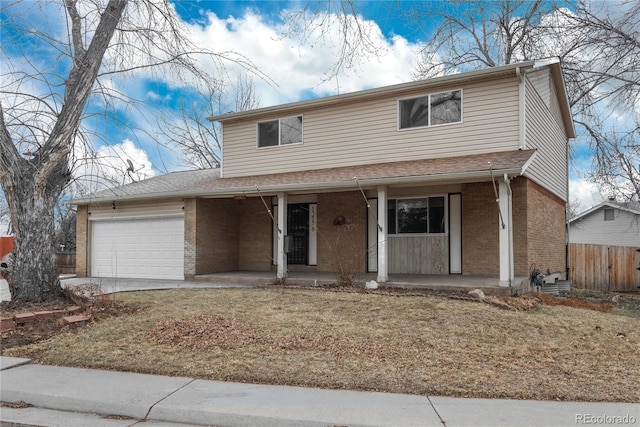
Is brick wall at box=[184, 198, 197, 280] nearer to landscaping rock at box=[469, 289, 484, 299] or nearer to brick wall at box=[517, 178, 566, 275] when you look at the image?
landscaping rock at box=[469, 289, 484, 299]

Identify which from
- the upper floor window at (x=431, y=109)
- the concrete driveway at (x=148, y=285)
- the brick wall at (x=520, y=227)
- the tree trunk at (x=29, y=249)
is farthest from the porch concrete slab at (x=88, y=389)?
the upper floor window at (x=431, y=109)

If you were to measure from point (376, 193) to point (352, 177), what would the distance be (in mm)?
1968

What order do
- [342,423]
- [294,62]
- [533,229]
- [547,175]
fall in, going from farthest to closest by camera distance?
[547,175] < [533,229] < [294,62] < [342,423]

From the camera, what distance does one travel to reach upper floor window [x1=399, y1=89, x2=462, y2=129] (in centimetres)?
1175

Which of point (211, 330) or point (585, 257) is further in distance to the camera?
point (585, 257)

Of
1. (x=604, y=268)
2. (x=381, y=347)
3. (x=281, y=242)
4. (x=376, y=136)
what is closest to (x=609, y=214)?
(x=604, y=268)

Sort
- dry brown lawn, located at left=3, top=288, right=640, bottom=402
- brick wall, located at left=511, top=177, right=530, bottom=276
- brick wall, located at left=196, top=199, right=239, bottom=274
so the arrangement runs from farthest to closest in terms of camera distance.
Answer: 1. brick wall, located at left=196, top=199, right=239, bottom=274
2. brick wall, located at left=511, top=177, right=530, bottom=276
3. dry brown lawn, located at left=3, top=288, right=640, bottom=402

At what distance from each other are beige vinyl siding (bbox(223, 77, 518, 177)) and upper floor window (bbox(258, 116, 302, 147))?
0.20 m

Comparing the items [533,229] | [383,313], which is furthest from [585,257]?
[383,313]

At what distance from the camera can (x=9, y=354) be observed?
574cm

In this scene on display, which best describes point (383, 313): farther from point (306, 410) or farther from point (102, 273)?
point (102, 273)

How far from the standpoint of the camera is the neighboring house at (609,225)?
25.8m

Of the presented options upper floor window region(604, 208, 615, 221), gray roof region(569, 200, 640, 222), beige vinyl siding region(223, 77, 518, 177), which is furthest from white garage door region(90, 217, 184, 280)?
upper floor window region(604, 208, 615, 221)

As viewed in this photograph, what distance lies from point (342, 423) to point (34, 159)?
7.46 meters
